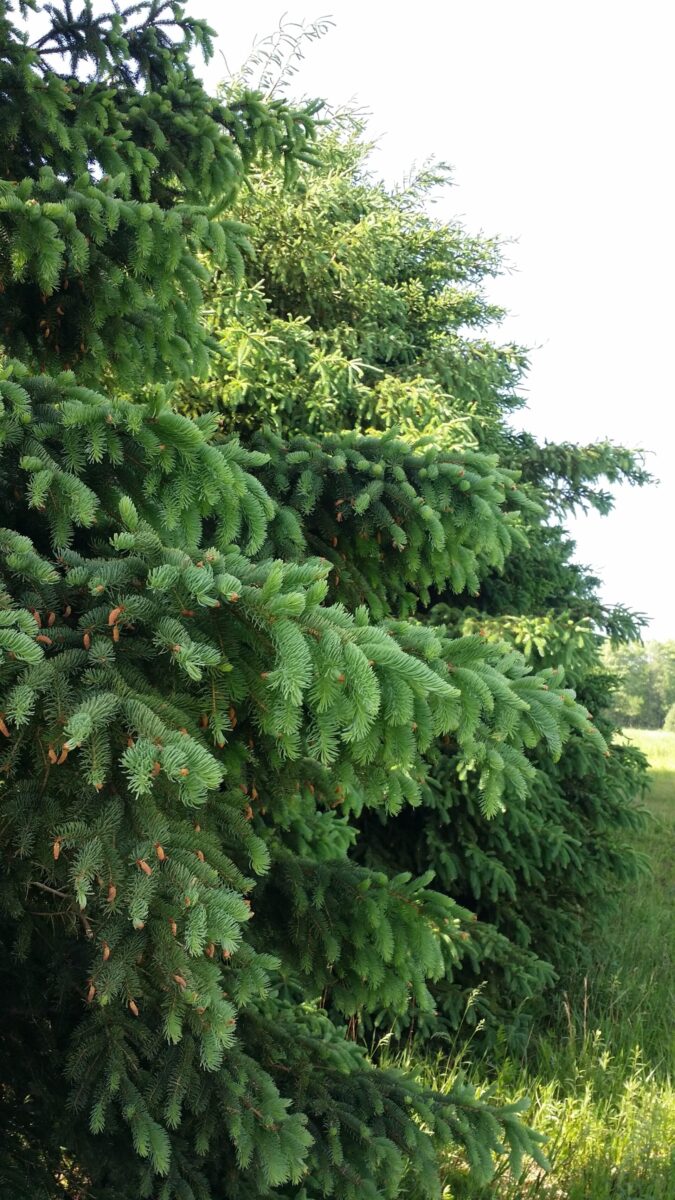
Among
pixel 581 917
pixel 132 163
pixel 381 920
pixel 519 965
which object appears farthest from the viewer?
pixel 581 917

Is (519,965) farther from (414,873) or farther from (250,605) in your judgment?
(250,605)

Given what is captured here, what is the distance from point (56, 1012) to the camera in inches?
114

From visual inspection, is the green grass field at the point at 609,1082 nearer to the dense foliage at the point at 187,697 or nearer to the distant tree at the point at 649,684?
the dense foliage at the point at 187,697

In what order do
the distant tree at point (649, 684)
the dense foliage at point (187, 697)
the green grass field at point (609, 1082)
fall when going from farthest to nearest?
the distant tree at point (649, 684)
the green grass field at point (609, 1082)
the dense foliage at point (187, 697)

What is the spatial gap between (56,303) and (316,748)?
194cm

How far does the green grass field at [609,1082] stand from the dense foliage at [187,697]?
4.48 feet

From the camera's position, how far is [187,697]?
7.27 ft

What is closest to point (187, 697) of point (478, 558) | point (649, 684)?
point (478, 558)

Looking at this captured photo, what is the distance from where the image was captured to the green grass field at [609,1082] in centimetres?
422

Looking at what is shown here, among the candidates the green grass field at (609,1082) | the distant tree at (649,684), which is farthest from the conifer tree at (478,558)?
the distant tree at (649,684)

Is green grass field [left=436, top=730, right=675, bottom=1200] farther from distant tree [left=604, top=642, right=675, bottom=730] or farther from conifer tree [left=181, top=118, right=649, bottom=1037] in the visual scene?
distant tree [left=604, top=642, right=675, bottom=730]

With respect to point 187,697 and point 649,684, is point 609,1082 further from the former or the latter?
point 649,684

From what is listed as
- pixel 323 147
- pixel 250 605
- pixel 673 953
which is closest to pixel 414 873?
pixel 673 953

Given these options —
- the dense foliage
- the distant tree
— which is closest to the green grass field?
the dense foliage
